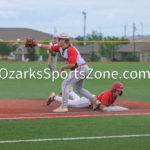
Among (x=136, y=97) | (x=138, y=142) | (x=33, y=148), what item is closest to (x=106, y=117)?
(x=138, y=142)

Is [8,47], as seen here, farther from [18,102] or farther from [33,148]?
[33,148]

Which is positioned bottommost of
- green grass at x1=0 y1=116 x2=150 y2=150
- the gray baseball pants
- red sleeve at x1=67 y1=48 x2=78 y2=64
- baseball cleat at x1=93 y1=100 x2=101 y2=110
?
green grass at x1=0 y1=116 x2=150 y2=150

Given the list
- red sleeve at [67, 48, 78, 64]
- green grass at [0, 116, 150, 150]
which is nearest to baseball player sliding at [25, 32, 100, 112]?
red sleeve at [67, 48, 78, 64]

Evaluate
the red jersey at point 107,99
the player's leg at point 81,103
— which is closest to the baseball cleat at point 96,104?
the red jersey at point 107,99

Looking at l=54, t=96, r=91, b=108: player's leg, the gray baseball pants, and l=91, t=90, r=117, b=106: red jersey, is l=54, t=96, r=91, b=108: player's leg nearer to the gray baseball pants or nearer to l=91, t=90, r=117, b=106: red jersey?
l=91, t=90, r=117, b=106: red jersey

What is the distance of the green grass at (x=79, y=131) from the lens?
235 inches

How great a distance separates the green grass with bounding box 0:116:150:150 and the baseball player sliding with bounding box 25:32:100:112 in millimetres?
1245

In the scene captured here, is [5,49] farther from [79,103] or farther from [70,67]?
[70,67]

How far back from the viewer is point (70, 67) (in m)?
9.20

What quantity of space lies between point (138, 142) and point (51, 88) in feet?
31.6

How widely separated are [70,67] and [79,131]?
8.21 feet

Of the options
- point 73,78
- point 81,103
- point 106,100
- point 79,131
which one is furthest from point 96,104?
point 79,131

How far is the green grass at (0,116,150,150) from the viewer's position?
19.6ft

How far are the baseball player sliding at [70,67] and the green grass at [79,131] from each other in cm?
124
